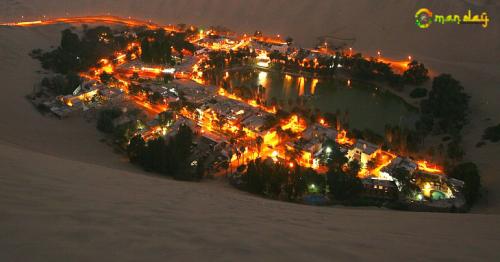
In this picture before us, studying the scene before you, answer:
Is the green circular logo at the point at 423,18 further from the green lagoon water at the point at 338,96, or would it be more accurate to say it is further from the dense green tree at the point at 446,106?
the dense green tree at the point at 446,106

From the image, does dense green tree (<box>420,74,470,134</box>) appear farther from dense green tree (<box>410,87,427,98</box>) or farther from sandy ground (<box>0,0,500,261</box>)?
sandy ground (<box>0,0,500,261</box>)

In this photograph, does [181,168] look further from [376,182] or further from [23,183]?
[23,183]

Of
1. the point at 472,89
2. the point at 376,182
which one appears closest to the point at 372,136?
the point at 376,182

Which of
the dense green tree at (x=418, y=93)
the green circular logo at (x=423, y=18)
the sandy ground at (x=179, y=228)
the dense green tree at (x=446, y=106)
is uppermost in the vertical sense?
the green circular logo at (x=423, y=18)

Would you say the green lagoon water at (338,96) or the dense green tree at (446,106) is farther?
the green lagoon water at (338,96)

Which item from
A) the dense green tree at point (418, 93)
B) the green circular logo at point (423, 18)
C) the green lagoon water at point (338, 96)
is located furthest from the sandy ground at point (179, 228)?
the green circular logo at point (423, 18)

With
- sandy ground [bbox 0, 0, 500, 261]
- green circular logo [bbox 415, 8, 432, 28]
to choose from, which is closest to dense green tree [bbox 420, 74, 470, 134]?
green circular logo [bbox 415, 8, 432, 28]

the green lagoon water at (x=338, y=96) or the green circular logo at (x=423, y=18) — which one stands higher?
the green circular logo at (x=423, y=18)

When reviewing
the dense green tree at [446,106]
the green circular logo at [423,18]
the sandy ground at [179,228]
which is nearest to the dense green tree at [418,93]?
the dense green tree at [446,106]

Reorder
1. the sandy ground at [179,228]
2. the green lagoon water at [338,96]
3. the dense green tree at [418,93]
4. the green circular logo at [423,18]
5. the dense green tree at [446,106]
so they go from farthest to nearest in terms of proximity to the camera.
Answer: the green circular logo at [423,18]
the dense green tree at [418,93]
the green lagoon water at [338,96]
the dense green tree at [446,106]
the sandy ground at [179,228]

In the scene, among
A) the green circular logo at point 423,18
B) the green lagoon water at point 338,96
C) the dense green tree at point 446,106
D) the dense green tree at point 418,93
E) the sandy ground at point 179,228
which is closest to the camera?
the sandy ground at point 179,228
